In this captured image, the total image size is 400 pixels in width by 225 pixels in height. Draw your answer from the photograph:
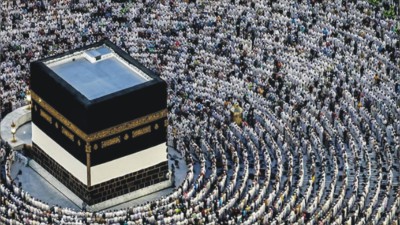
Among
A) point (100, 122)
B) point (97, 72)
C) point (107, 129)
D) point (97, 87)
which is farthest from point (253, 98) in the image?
point (100, 122)

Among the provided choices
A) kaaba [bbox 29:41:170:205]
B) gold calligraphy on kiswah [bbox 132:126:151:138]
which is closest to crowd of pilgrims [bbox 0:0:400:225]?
kaaba [bbox 29:41:170:205]

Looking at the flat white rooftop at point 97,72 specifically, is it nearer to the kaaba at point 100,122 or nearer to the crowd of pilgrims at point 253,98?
the kaaba at point 100,122

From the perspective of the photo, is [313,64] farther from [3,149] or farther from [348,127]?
[3,149]

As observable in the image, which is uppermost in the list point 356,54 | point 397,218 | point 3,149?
point 356,54

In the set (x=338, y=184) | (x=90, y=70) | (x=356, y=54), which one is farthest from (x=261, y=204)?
(x=356, y=54)

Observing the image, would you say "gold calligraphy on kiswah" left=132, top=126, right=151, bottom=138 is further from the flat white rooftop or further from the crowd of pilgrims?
the crowd of pilgrims

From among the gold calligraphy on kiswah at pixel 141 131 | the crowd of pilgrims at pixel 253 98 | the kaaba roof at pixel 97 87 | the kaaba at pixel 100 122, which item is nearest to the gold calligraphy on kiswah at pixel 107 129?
the kaaba at pixel 100 122

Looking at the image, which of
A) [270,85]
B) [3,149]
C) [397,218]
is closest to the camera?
[397,218]
